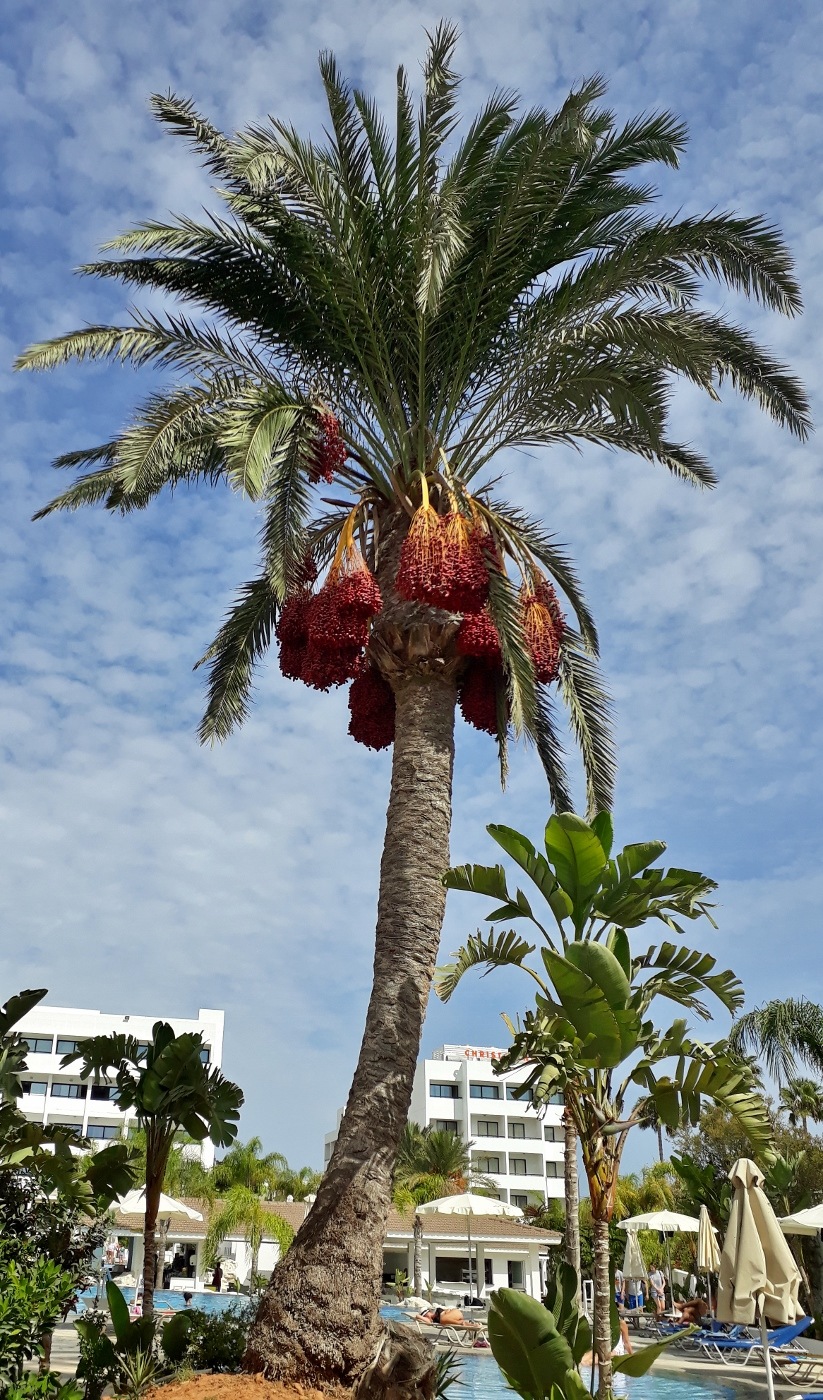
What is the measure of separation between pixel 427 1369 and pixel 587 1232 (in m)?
34.8

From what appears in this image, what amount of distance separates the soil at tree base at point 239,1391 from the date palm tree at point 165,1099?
4.94 m

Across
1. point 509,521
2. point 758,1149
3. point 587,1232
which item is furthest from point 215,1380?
point 587,1232

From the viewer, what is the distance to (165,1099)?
523 inches

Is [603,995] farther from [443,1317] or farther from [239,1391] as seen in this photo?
[443,1317]

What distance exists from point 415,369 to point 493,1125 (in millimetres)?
66675

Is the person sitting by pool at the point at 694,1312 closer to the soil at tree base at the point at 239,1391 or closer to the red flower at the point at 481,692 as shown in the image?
the red flower at the point at 481,692

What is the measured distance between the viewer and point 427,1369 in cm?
841

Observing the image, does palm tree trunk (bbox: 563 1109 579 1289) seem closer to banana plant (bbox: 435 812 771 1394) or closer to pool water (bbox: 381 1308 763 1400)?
pool water (bbox: 381 1308 763 1400)

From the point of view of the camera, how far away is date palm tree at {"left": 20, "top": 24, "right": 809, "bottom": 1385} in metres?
10.2

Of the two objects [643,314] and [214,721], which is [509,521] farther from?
[214,721]

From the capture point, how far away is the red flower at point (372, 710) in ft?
39.2

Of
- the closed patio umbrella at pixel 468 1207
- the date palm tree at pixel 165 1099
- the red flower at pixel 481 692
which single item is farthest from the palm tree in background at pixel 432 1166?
the red flower at pixel 481 692

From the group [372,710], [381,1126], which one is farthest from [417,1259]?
[381,1126]

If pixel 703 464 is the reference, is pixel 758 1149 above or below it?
below
